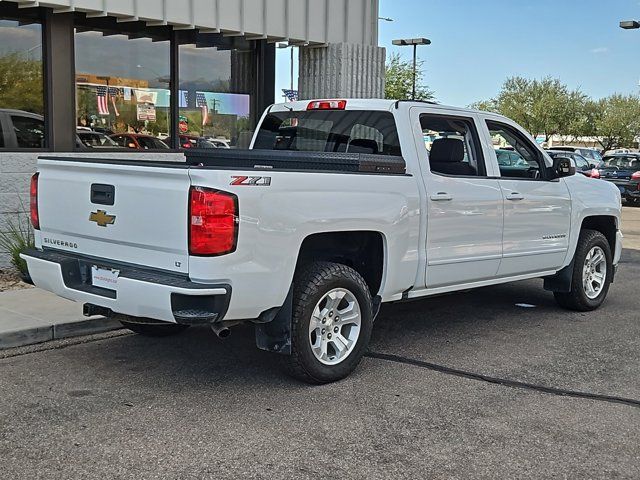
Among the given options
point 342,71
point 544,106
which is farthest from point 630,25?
point 544,106

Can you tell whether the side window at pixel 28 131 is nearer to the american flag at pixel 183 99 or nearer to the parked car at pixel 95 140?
the parked car at pixel 95 140

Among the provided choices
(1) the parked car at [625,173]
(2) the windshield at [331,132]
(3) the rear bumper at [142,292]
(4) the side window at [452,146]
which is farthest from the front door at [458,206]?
(1) the parked car at [625,173]

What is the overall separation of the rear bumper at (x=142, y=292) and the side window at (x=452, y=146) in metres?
2.39

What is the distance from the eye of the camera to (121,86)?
10273 millimetres

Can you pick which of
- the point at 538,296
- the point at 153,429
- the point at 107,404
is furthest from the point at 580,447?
the point at 538,296

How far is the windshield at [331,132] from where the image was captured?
6191 millimetres

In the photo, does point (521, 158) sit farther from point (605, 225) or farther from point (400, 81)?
point (400, 81)

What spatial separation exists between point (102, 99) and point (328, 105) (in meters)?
4.54

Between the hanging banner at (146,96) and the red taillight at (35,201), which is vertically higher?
the hanging banner at (146,96)

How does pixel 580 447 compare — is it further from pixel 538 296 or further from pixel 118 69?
pixel 118 69

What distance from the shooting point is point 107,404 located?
16.2 feet

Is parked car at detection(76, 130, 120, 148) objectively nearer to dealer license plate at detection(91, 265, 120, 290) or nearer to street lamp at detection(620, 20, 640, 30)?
dealer license plate at detection(91, 265, 120, 290)

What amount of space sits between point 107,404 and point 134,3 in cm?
595

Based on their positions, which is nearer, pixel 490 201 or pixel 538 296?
pixel 490 201
